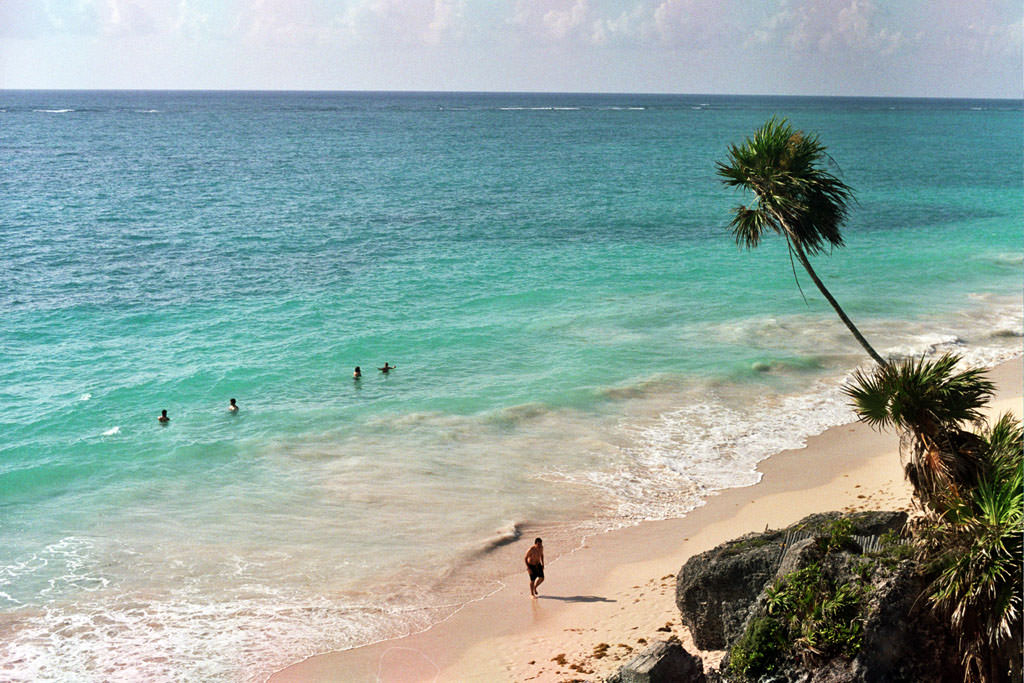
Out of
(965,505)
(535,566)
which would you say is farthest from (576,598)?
(965,505)

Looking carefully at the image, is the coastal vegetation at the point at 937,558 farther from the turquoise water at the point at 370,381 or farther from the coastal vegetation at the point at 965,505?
the turquoise water at the point at 370,381

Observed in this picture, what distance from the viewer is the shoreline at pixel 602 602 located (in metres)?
13.4

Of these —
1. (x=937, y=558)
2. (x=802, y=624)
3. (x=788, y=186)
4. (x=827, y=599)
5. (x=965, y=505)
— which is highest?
(x=788, y=186)

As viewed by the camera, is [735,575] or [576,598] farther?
[576,598]

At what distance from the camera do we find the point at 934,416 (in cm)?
1174

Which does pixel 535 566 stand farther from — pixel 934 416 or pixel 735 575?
pixel 934 416

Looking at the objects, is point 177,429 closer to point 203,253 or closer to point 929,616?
point 929,616

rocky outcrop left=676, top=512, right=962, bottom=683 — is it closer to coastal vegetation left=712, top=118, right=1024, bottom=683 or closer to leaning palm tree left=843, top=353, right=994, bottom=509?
coastal vegetation left=712, top=118, right=1024, bottom=683

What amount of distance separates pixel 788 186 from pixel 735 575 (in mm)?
7013

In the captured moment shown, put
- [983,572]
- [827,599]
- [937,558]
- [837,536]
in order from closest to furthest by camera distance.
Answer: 1. [983,572]
2. [937,558]
3. [827,599]
4. [837,536]

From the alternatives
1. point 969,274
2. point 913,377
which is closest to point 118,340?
point 913,377

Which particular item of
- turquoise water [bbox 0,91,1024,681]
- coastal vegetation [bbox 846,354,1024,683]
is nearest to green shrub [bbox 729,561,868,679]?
coastal vegetation [bbox 846,354,1024,683]

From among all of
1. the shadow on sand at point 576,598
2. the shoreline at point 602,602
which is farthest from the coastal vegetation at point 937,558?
the shadow on sand at point 576,598

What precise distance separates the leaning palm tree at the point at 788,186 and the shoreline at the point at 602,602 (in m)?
4.56
